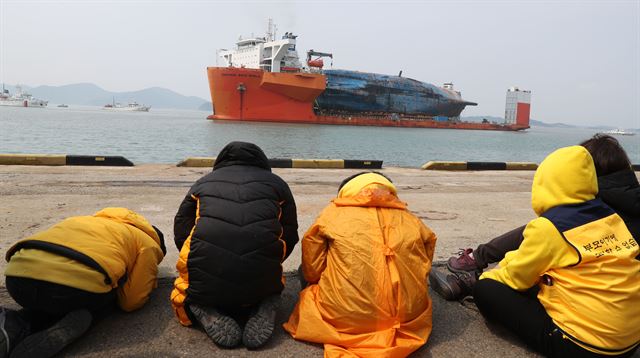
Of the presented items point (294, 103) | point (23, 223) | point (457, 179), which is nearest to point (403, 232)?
point (23, 223)

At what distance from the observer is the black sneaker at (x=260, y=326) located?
181cm

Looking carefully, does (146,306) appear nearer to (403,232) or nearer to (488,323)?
(403,232)

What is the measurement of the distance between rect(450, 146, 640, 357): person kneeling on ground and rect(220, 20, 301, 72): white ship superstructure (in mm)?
37119

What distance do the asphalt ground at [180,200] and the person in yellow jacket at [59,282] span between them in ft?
0.40

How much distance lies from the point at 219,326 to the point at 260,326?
17cm

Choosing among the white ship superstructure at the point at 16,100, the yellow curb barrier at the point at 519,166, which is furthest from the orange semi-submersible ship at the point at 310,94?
the white ship superstructure at the point at 16,100

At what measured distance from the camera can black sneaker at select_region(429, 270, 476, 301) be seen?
2402 millimetres

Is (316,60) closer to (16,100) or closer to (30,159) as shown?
(30,159)

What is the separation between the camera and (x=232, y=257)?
179 cm

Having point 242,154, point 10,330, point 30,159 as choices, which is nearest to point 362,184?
point 242,154

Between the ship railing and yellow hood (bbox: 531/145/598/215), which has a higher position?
the ship railing

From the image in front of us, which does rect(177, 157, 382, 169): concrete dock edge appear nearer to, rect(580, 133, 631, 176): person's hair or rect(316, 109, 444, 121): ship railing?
rect(580, 133, 631, 176): person's hair

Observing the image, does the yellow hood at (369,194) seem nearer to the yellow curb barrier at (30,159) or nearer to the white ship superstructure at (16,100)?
the yellow curb barrier at (30,159)

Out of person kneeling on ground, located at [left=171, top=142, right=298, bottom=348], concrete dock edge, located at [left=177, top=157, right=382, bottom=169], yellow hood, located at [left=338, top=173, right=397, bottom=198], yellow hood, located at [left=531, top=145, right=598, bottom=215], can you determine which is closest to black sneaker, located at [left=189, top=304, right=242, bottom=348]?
person kneeling on ground, located at [left=171, top=142, right=298, bottom=348]
